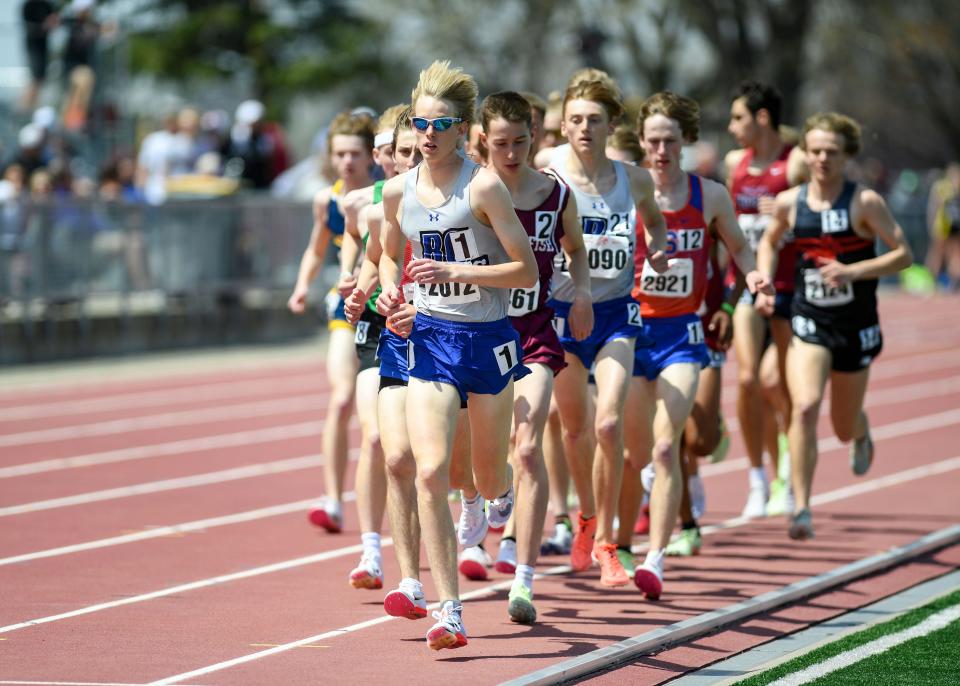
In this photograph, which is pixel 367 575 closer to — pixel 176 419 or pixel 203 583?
pixel 203 583

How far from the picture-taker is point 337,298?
9461 millimetres

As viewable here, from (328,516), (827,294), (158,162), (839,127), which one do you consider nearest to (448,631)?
(328,516)

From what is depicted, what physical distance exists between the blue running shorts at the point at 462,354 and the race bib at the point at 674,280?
2.00 metres

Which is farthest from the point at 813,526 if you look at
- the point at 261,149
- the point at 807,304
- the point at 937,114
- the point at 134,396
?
the point at 937,114

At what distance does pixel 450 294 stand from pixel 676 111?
2264mm

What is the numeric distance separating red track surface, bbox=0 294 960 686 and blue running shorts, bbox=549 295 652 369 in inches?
44.9

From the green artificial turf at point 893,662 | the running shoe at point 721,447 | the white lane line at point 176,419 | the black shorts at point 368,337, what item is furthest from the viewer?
the white lane line at point 176,419

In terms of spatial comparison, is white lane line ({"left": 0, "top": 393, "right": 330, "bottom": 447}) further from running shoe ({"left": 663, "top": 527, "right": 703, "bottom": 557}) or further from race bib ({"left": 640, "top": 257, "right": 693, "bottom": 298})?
race bib ({"left": 640, "top": 257, "right": 693, "bottom": 298})

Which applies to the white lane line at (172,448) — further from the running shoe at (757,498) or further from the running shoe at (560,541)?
the running shoe at (757,498)

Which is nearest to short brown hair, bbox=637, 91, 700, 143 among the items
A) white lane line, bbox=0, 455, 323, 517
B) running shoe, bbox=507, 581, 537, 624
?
running shoe, bbox=507, 581, 537, 624

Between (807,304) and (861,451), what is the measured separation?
129cm

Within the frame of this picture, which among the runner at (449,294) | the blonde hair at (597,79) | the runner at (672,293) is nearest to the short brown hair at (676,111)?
the runner at (672,293)

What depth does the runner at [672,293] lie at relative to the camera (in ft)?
27.2

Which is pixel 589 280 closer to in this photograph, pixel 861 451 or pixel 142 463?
pixel 861 451
